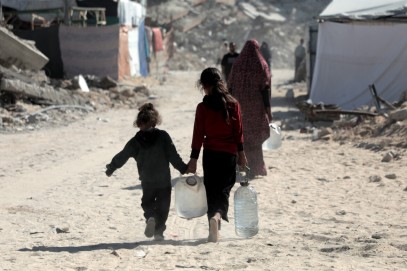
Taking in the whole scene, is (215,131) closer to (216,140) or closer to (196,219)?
(216,140)

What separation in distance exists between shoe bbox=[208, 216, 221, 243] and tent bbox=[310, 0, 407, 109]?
10.2 meters

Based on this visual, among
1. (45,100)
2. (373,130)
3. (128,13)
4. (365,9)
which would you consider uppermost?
(365,9)

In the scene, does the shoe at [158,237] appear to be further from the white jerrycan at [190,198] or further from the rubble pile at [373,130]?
the rubble pile at [373,130]

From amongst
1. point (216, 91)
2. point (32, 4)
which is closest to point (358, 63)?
point (216, 91)

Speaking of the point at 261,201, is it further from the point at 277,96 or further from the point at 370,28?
the point at 277,96

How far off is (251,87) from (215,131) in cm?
317

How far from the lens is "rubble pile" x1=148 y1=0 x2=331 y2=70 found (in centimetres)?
4894

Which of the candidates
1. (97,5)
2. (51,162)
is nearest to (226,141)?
(51,162)

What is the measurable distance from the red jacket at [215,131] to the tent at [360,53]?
32.5 ft

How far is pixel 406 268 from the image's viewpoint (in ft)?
18.5

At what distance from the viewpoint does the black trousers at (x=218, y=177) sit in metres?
6.65

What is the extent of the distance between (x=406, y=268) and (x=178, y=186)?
1810 millimetres

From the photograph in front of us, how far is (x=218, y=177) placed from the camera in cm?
670

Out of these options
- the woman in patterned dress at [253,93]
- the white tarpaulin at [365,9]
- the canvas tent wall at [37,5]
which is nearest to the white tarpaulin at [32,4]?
the canvas tent wall at [37,5]
